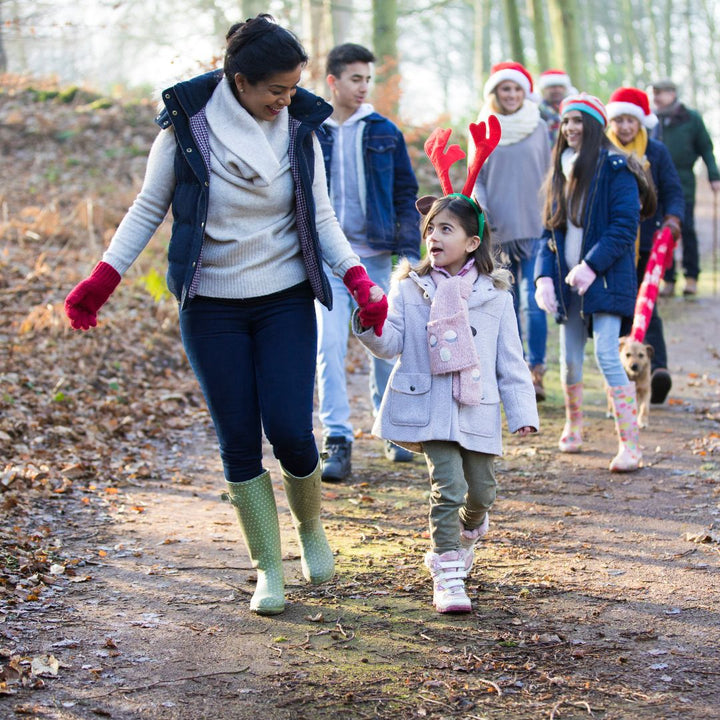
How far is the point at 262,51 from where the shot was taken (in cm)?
389

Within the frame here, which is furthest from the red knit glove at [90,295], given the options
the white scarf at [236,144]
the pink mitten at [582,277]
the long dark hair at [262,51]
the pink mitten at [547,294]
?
the pink mitten at [547,294]

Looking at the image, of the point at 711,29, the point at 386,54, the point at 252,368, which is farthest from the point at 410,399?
the point at 711,29

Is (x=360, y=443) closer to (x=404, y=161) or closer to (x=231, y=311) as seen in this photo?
(x=404, y=161)

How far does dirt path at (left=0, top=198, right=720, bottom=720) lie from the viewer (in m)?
3.46

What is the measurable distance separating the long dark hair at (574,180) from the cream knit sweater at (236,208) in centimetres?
309

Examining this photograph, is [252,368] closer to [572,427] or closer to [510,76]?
[572,427]

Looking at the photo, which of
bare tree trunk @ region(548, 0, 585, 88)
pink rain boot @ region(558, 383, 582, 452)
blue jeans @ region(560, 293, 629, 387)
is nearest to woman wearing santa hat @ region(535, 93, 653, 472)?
blue jeans @ region(560, 293, 629, 387)

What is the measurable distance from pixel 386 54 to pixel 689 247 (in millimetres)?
6733

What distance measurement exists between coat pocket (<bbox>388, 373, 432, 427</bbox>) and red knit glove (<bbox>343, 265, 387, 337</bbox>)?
1.00ft

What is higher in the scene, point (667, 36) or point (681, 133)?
point (667, 36)

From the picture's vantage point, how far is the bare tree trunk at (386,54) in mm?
17188

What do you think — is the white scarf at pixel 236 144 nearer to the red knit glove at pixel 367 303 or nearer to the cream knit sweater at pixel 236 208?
the cream knit sweater at pixel 236 208

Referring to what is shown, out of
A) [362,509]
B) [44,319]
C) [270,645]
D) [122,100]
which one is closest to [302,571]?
[270,645]

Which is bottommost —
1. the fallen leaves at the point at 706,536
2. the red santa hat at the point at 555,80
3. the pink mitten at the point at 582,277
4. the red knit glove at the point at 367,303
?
the fallen leaves at the point at 706,536
